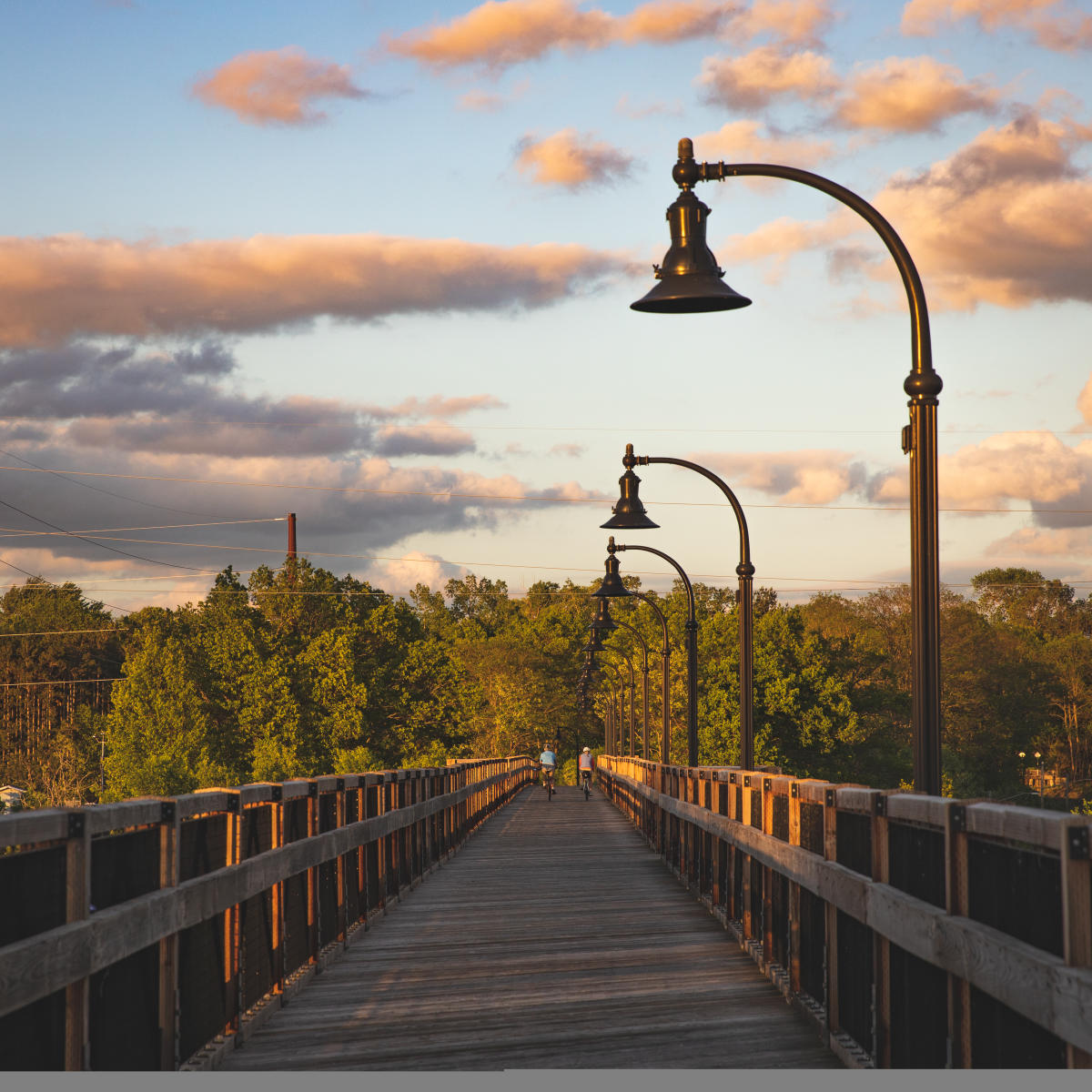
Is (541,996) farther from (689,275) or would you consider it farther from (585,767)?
(585,767)

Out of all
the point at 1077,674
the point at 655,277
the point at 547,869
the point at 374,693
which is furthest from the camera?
the point at 1077,674

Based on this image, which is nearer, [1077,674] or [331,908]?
[331,908]

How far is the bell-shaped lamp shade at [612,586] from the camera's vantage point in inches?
1035

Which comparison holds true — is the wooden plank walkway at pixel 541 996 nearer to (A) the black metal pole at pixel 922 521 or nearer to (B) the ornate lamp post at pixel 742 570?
(A) the black metal pole at pixel 922 521

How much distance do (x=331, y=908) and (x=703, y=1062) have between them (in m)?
4.32

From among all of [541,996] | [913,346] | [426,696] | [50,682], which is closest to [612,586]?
[913,346]

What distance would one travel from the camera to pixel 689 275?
11.0m

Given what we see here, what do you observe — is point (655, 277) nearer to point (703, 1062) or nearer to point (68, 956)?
point (703, 1062)

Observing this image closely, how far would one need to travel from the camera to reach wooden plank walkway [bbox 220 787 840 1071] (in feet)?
25.1

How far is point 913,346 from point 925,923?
472cm

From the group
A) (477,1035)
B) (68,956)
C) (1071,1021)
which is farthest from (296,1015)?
(1071,1021)

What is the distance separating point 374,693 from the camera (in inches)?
3625

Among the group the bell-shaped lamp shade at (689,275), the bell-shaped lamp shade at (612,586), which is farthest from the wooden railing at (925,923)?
the bell-shaped lamp shade at (612,586)

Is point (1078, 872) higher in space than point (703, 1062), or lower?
higher
